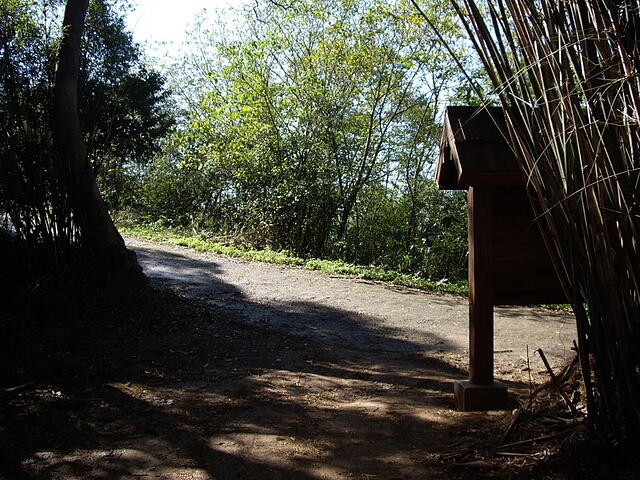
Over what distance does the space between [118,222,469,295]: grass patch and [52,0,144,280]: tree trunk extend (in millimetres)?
4916

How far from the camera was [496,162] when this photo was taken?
12.6 ft

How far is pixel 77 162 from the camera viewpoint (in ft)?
20.3

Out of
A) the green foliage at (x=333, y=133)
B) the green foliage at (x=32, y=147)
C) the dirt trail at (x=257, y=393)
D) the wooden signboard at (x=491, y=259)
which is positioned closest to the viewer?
the dirt trail at (x=257, y=393)

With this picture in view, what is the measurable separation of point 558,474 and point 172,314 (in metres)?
4.69

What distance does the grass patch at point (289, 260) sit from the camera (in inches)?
399

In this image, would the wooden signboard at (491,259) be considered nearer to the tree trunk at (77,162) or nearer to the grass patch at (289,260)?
the tree trunk at (77,162)

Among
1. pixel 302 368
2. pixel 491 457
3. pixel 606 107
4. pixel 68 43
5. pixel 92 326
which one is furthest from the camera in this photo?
pixel 68 43

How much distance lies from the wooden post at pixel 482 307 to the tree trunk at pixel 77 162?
4.11 meters

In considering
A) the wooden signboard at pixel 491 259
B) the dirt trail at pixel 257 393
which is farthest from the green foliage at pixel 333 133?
the wooden signboard at pixel 491 259

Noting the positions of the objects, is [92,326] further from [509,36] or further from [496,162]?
[509,36]

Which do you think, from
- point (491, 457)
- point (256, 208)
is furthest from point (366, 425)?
point (256, 208)

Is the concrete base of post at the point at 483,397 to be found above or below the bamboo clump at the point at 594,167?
below

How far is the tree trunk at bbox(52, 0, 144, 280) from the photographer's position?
19.9 ft

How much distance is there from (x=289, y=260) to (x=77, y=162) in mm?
5762
